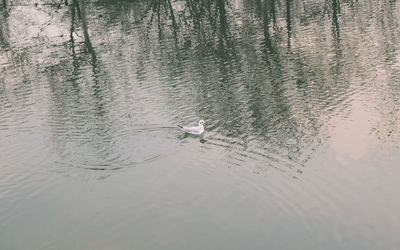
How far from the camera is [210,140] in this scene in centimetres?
2477

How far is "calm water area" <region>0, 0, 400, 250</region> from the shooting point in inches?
712

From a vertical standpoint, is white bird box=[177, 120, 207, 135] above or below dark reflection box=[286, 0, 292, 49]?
below

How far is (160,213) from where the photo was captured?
1912 centimetres

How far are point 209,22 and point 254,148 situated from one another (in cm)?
3176

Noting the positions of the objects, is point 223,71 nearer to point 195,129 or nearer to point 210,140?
point 195,129

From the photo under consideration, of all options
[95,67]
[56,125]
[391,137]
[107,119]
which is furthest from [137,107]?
[391,137]

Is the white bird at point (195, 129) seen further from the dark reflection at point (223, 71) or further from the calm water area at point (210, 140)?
the dark reflection at point (223, 71)

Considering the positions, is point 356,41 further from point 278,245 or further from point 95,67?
point 278,245

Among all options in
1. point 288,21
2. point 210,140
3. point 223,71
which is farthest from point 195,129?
point 288,21

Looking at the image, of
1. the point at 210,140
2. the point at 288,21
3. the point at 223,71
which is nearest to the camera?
the point at 210,140

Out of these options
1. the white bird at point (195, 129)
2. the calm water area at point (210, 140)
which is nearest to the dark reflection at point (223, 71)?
the calm water area at point (210, 140)

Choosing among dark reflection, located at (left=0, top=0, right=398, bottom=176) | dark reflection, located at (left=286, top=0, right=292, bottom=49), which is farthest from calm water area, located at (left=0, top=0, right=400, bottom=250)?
dark reflection, located at (left=286, top=0, right=292, bottom=49)

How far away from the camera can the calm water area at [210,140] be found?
59.4 ft

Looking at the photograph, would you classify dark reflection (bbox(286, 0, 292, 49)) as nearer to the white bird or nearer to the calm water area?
the calm water area
